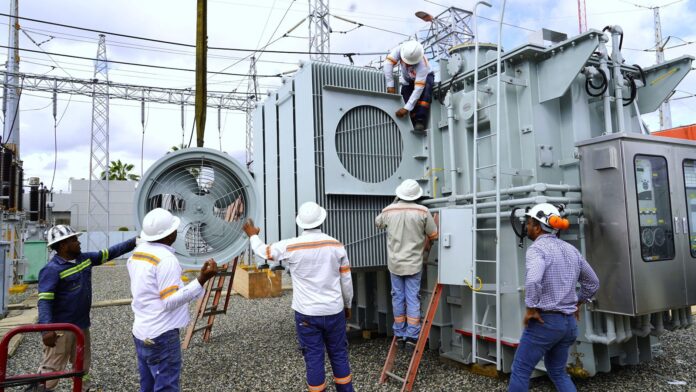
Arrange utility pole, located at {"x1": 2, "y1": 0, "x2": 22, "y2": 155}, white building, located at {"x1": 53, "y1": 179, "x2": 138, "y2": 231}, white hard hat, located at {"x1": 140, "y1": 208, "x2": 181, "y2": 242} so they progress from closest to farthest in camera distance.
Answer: white hard hat, located at {"x1": 140, "y1": 208, "x2": 181, "y2": 242} → utility pole, located at {"x1": 2, "y1": 0, "x2": 22, "y2": 155} → white building, located at {"x1": 53, "y1": 179, "x2": 138, "y2": 231}

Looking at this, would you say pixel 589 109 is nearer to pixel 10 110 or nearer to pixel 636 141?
pixel 636 141

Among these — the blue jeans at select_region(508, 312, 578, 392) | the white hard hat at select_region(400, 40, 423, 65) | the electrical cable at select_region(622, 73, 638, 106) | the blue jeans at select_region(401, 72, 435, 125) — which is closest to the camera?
the blue jeans at select_region(508, 312, 578, 392)

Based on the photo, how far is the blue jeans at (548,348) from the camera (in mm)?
3375

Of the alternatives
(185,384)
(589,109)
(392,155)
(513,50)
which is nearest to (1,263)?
(185,384)

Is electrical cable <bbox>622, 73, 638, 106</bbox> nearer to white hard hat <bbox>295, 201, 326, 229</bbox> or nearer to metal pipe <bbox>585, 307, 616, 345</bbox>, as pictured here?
metal pipe <bbox>585, 307, 616, 345</bbox>

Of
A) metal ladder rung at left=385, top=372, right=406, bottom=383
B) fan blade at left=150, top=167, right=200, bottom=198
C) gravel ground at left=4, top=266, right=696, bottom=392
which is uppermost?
fan blade at left=150, top=167, right=200, bottom=198

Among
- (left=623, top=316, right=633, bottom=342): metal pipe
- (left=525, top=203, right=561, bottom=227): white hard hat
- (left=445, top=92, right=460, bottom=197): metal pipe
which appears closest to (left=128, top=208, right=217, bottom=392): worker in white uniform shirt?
(left=525, top=203, right=561, bottom=227): white hard hat

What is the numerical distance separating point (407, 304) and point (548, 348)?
1566 mm

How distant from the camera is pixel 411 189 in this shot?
16.2 feet

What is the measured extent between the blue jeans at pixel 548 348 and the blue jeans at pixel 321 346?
4.20 ft

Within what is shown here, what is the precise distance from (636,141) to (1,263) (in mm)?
9299

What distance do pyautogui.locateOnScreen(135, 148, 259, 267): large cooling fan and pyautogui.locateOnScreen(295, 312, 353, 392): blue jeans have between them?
4.55ft

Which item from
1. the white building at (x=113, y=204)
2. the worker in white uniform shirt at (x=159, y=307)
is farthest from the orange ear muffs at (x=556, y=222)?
the white building at (x=113, y=204)

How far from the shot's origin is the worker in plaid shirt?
3.38 m
